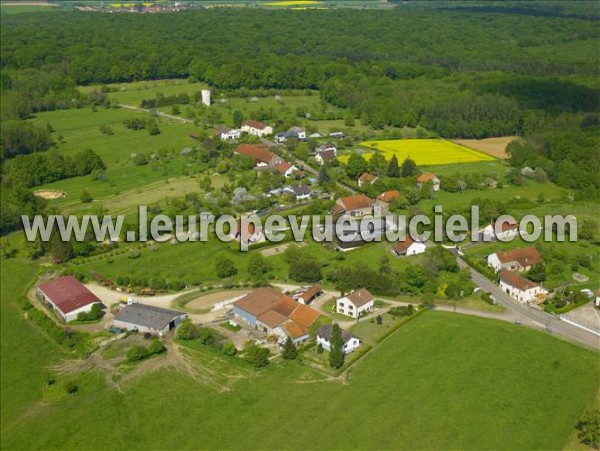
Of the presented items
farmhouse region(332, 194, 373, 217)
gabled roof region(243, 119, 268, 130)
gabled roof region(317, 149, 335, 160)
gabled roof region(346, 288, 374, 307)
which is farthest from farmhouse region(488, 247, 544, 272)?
gabled roof region(243, 119, 268, 130)

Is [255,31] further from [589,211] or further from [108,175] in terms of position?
[589,211]

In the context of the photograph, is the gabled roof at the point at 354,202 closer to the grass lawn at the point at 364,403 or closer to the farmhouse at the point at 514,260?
the farmhouse at the point at 514,260

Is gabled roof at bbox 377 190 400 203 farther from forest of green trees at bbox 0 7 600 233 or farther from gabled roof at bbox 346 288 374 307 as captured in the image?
gabled roof at bbox 346 288 374 307

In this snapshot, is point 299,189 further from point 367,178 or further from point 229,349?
point 229,349

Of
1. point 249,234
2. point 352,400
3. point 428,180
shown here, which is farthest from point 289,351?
point 428,180

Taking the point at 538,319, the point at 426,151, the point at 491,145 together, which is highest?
the point at 538,319

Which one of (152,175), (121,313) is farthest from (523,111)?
(121,313)
